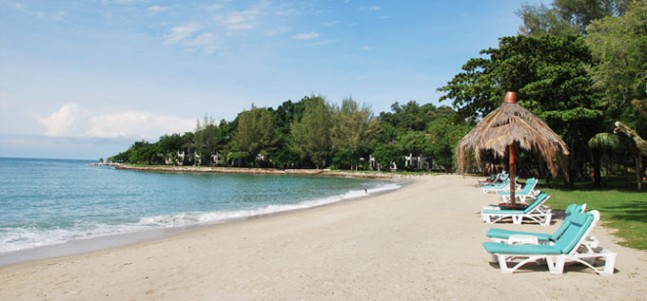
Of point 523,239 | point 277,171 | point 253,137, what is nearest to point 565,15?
point 523,239

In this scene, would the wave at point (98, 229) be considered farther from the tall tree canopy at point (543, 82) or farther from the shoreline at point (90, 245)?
the tall tree canopy at point (543, 82)

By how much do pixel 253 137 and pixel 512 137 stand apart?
230ft

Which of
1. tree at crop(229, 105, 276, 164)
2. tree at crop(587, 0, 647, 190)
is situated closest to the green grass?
tree at crop(587, 0, 647, 190)

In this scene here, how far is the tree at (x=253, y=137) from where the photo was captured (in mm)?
78312

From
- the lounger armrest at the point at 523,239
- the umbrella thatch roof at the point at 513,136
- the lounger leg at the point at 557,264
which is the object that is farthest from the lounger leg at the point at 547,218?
the lounger leg at the point at 557,264

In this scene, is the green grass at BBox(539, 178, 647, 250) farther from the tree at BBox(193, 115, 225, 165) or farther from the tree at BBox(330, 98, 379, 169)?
the tree at BBox(193, 115, 225, 165)

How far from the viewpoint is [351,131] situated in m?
71.2

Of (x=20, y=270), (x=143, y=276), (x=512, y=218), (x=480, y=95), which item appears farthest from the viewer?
(x=480, y=95)

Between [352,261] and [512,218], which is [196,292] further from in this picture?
[512,218]

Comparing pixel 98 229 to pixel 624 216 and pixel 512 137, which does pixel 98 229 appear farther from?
pixel 624 216

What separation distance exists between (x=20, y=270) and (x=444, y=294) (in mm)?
7242

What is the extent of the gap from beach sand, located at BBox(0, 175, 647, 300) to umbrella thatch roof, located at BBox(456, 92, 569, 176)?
2.29m

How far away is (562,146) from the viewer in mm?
11227

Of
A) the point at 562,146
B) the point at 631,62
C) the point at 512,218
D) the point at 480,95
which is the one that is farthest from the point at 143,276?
the point at 480,95
